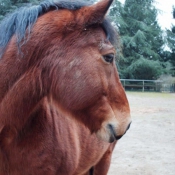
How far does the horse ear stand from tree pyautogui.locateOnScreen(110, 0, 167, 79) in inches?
981

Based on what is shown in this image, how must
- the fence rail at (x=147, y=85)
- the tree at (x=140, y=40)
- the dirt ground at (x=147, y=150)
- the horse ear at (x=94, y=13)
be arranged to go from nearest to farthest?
1. the horse ear at (x=94, y=13)
2. the dirt ground at (x=147, y=150)
3. the fence rail at (x=147, y=85)
4. the tree at (x=140, y=40)

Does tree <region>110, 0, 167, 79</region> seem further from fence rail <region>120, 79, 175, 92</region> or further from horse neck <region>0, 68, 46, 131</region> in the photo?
horse neck <region>0, 68, 46, 131</region>

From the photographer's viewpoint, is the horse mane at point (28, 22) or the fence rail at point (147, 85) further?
the fence rail at point (147, 85)

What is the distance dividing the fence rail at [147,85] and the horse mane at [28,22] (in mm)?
23775

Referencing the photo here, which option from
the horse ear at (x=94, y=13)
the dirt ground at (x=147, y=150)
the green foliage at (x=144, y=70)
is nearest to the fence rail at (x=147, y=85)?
the green foliage at (x=144, y=70)

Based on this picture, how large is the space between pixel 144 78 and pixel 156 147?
73.9 feet

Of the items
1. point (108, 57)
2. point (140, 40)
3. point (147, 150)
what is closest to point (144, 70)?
point (140, 40)

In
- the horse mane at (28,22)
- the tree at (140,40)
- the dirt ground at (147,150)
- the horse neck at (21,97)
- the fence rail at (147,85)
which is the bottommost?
the fence rail at (147,85)

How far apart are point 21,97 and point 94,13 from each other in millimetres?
788

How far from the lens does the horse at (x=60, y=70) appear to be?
201cm

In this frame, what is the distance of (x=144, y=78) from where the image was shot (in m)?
28.5

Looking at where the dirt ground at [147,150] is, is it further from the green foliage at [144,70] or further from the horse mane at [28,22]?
the green foliage at [144,70]

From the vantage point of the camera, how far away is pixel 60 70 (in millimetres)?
2025

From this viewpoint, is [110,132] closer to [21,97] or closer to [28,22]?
[21,97]
